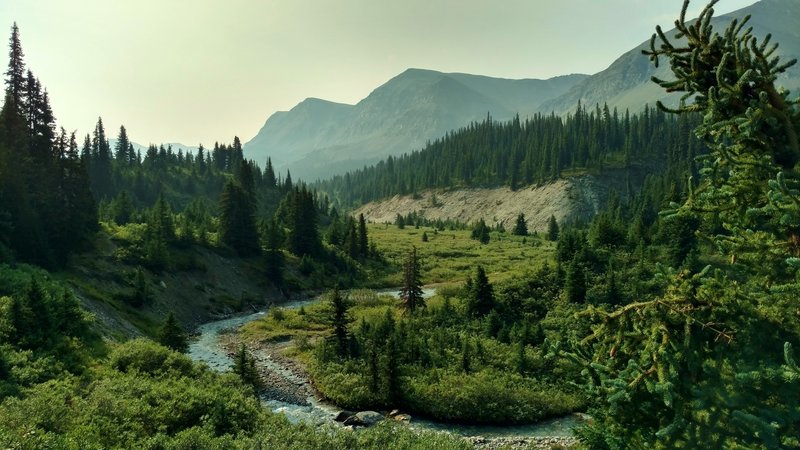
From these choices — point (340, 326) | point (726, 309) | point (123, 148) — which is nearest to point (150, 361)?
point (340, 326)

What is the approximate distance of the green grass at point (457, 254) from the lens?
90938mm

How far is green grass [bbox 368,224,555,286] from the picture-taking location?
90.9 meters

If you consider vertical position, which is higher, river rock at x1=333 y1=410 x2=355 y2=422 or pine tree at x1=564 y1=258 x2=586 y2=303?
pine tree at x1=564 y1=258 x2=586 y2=303

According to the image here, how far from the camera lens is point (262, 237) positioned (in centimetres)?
9019

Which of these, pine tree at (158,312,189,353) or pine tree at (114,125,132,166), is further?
pine tree at (114,125,132,166)

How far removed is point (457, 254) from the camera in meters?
111

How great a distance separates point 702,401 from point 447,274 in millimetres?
84227

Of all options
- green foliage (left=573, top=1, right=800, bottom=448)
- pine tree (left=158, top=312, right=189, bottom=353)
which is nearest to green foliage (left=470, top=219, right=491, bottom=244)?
pine tree (left=158, top=312, right=189, bottom=353)

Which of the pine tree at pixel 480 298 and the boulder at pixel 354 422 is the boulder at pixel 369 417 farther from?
the pine tree at pixel 480 298

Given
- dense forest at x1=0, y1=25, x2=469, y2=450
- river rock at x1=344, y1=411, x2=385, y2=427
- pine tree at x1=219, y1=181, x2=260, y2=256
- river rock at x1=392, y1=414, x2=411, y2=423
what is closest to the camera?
dense forest at x1=0, y1=25, x2=469, y2=450

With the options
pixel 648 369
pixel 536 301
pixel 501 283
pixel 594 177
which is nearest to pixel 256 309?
pixel 501 283

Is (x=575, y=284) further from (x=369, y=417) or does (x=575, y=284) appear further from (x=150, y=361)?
(x=150, y=361)

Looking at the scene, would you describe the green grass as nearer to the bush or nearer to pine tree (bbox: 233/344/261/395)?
pine tree (bbox: 233/344/261/395)

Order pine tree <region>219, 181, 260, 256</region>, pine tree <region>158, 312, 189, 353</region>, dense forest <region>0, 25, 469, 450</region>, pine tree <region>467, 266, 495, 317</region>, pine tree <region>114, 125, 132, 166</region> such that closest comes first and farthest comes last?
dense forest <region>0, 25, 469, 450</region> < pine tree <region>158, 312, 189, 353</region> < pine tree <region>467, 266, 495, 317</region> < pine tree <region>219, 181, 260, 256</region> < pine tree <region>114, 125, 132, 166</region>
